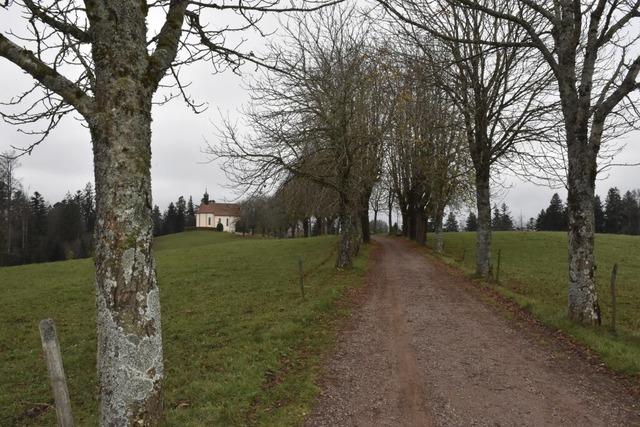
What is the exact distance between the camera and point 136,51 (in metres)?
3.95

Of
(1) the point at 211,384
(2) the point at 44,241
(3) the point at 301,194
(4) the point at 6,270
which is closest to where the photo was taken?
(1) the point at 211,384

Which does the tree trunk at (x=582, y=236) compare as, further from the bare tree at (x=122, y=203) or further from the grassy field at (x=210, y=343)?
the bare tree at (x=122, y=203)

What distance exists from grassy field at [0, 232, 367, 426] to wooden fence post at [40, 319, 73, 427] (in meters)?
1.76

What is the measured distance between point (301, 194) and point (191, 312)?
33.8ft

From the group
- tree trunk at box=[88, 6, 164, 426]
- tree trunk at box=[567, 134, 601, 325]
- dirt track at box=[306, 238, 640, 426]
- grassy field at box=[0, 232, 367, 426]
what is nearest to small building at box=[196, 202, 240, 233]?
grassy field at box=[0, 232, 367, 426]

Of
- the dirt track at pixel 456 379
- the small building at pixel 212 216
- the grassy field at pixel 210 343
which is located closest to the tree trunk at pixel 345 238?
the grassy field at pixel 210 343

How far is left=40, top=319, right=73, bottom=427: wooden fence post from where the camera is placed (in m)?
3.96

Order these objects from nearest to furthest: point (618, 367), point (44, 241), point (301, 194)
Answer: point (618, 367) → point (301, 194) → point (44, 241)

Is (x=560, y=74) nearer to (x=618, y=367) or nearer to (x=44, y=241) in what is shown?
(x=618, y=367)

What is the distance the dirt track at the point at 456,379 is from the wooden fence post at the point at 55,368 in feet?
9.31

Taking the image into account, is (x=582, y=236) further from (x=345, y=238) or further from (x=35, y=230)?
(x=35, y=230)

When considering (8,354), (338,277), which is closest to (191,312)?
(8,354)

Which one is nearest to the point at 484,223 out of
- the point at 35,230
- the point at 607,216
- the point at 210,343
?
the point at 210,343

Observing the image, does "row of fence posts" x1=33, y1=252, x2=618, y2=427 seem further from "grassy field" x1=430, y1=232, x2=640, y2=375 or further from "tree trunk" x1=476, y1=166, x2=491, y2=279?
"tree trunk" x1=476, y1=166, x2=491, y2=279
